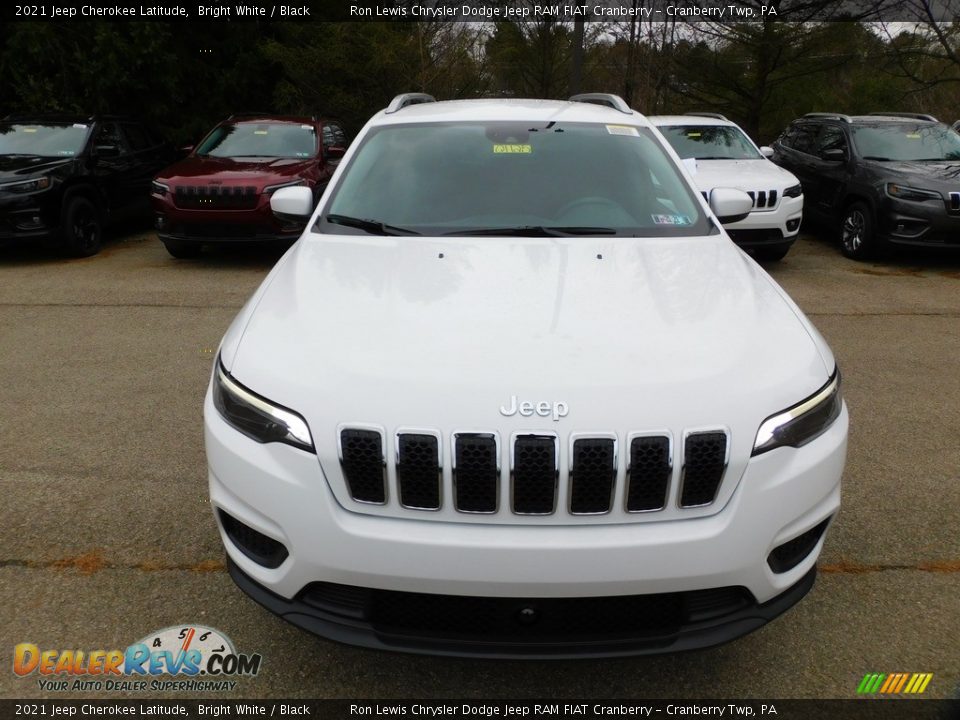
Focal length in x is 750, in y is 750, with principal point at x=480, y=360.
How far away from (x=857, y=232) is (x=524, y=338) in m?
8.19

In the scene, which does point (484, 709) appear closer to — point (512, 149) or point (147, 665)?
point (147, 665)

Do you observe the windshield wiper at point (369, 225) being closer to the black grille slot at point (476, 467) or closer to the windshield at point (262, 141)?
the black grille slot at point (476, 467)

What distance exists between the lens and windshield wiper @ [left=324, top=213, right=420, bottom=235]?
3.11m

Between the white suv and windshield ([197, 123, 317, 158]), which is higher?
windshield ([197, 123, 317, 158])

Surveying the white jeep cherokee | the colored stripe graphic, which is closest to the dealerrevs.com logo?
the white jeep cherokee

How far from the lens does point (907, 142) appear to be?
923 centimetres

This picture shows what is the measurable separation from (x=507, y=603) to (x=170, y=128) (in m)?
15.7

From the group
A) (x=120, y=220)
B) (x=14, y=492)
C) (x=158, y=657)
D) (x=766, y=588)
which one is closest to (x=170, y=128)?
(x=120, y=220)

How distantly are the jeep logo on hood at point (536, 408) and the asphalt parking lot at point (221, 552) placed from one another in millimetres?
645

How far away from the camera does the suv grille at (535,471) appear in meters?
1.86

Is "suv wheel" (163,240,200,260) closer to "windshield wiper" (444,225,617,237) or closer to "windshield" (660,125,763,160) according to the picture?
"windshield" (660,125,763,160)

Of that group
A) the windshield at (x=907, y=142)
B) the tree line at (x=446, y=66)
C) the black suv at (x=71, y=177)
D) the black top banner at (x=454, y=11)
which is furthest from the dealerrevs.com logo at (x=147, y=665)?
the black top banner at (x=454, y=11)

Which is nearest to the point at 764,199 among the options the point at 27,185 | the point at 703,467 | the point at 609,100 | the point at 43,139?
the point at 609,100

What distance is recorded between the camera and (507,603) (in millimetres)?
1907
